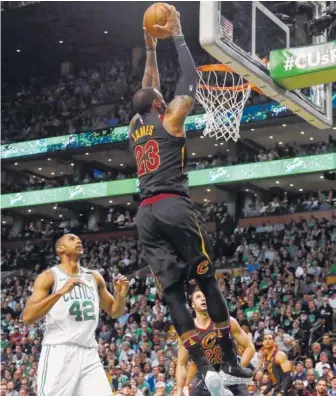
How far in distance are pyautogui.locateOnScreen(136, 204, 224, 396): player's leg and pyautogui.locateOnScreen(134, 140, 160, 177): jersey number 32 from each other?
0.27m

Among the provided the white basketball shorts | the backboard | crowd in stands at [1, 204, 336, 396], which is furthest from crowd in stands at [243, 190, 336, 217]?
the white basketball shorts

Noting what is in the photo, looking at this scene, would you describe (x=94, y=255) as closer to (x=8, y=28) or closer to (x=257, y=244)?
(x=257, y=244)

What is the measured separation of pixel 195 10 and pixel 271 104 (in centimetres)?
570

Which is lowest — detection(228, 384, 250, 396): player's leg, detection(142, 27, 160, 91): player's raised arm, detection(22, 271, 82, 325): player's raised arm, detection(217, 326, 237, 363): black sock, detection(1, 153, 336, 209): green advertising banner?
detection(228, 384, 250, 396): player's leg

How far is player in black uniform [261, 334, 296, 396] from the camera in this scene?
39.9 ft

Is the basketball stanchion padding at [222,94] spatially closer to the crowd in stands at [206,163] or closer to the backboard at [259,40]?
the backboard at [259,40]

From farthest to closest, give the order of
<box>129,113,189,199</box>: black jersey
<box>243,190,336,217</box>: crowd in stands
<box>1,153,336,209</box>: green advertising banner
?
<box>243,190,336,217</box>: crowd in stands < <box>1,153,336,209</box>: green advertising banner < <box>129,113,189,199</box>: black jersey

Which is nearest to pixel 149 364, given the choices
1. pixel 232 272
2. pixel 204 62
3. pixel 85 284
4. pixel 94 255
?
pixel 232 272

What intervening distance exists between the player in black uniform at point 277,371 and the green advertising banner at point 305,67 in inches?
172

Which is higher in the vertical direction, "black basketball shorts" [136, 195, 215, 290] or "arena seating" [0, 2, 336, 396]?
"arena seating" [0, 2, 336, 396]

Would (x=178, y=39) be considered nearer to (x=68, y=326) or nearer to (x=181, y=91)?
(x=181, y=91)

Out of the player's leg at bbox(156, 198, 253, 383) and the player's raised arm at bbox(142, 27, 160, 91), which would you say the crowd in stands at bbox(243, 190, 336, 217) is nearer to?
the player's raised arm at bbox(142, 27, 160, 91)

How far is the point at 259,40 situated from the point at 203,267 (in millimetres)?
4909

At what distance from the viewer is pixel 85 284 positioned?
706 centimetres
